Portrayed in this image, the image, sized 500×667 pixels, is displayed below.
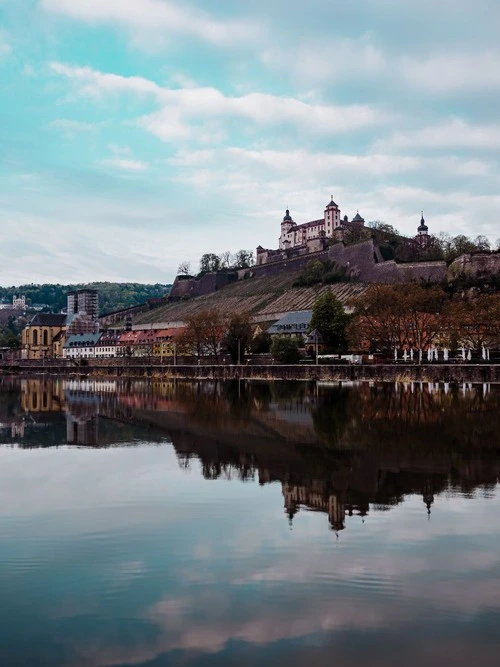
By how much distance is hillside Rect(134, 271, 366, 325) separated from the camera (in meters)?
116

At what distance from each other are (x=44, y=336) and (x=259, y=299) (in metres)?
53.9

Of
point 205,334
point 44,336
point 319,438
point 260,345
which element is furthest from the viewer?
point 44,336

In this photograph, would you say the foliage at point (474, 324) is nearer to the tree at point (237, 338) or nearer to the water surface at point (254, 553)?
the tree at point (237, 338)

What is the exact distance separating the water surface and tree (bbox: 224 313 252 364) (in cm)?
6547

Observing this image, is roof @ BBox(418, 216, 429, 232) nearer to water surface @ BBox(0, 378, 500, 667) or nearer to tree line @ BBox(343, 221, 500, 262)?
tree line @ BBox(343, 221, 500, 262)

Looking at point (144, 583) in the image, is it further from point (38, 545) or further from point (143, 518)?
point (143, 518)

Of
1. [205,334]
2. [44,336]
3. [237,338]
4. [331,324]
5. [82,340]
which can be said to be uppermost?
[44,336]

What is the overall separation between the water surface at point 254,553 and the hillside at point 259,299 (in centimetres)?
8620

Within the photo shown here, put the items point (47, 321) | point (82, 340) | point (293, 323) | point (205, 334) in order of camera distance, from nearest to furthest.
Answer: point (205, 334), point (293, 323), point (82, 340), point (47, 321)

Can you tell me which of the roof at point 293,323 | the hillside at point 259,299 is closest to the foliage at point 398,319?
the roof at point 293,323

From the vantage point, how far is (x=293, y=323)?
100m

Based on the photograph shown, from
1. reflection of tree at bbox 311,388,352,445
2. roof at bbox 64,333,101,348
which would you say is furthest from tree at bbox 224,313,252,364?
roof at bbox 64,333,101,348

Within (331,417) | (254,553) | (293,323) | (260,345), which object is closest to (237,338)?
(260,345)

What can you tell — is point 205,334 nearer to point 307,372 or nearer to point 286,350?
point 286,350
